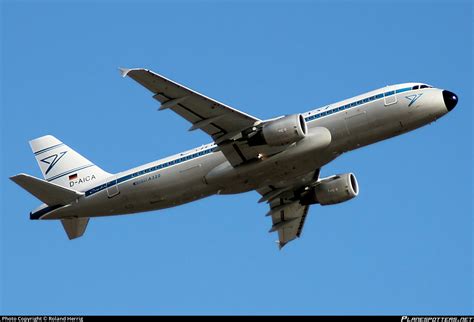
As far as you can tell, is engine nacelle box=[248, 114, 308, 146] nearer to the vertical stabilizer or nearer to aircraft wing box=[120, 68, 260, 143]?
aircraft wing box=[120, 68, 260, 143]

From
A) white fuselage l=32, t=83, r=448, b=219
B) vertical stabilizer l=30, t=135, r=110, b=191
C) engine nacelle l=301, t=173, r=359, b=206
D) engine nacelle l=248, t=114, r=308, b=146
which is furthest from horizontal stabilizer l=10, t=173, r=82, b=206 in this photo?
engine nacelle l=301, t=173, r=359, b=206

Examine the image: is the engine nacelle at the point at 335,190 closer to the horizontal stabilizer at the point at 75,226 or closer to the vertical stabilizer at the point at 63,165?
the vertical stabilizer at the point at 63,165

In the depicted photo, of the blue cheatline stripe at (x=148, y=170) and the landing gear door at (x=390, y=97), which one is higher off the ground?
the landing gear door at (x=390, y=97)

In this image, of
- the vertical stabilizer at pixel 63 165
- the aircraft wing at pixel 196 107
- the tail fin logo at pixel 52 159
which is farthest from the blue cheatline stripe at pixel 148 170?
the tail fin logo at pixel 52 159

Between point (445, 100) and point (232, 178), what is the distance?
42.3ft

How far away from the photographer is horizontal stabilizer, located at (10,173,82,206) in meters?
55.9

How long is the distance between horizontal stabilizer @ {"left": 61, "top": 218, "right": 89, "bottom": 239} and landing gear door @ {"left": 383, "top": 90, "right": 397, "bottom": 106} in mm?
20769

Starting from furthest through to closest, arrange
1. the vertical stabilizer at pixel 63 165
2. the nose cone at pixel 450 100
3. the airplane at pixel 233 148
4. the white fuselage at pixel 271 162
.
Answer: the vertical stabilizer at pixel 63 165, the nose cone at pixel 450 100, the white fuselage at pixel 271 162, the airplane at pixel 233 148

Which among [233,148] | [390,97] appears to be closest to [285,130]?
[233,148]

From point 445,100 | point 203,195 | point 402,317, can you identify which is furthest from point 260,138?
point 402,317

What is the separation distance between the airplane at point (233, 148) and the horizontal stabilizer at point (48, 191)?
0.20 ft

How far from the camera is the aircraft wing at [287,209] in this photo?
60656mm

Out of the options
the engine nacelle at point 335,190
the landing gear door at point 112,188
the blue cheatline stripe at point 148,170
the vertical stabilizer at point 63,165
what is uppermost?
the vertical stabilizer at point 63,165

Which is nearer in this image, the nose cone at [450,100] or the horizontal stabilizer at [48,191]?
the nose cone at [450,100]
